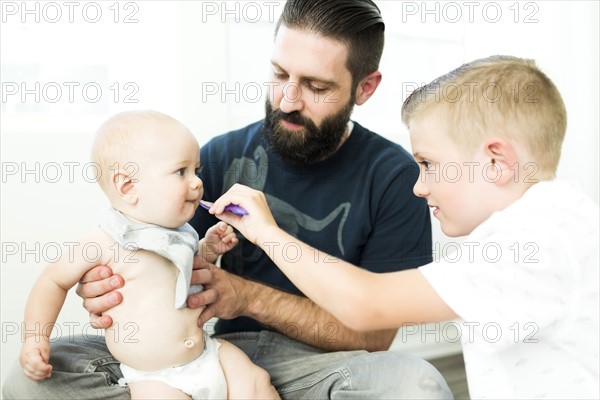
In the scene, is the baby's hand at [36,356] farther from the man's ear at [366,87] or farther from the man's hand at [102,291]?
the man's ear at [366,87]

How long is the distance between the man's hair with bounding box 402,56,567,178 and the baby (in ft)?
1.50

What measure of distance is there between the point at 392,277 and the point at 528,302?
0.70 ft

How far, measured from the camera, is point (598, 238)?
1023mm

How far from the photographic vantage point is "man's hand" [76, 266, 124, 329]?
119 centimetres

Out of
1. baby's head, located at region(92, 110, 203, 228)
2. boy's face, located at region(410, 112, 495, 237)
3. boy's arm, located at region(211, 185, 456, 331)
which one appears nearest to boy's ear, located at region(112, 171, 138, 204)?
baby's head, located at region(92, 110, 203, 228)

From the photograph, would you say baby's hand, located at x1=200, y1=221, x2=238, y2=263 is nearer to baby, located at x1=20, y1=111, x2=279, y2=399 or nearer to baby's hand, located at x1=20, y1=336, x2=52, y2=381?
baby, located at x1=20, y1=111, x2=279, y2=399

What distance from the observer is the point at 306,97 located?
63.5 inches

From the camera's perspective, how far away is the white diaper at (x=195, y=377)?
1.20m

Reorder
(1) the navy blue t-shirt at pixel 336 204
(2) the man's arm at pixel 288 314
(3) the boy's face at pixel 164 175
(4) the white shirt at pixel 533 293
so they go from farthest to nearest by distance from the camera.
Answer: (1) the navy blue t-shirt at pixel 336 204
(2) the man's arm at pixel 288 314
(3) the boy's face at pixel 164 175
(4) the white shirt at pixel 533 293

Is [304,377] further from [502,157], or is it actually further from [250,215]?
[502,157]

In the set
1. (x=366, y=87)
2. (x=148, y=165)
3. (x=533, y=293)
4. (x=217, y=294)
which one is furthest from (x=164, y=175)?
(x=366, y=87)

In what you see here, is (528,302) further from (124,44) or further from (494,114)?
(124,44)

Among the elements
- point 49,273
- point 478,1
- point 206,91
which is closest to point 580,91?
point 478,1

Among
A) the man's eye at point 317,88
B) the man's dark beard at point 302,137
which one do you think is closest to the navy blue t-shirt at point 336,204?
the man's dark beard at point 302,137
